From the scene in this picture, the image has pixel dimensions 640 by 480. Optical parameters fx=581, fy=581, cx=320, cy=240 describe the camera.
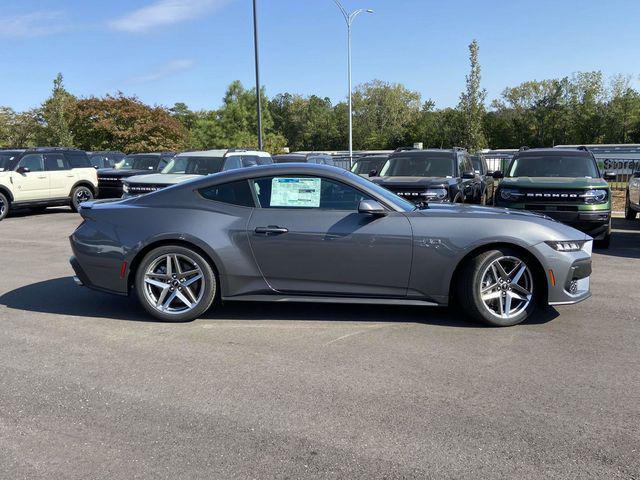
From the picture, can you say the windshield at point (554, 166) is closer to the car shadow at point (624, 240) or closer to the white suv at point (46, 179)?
the car shadow at point (624, 240)

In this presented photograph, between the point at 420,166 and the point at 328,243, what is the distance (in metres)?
7.37

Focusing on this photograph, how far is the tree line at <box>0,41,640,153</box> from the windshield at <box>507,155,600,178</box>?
18322 millimetres

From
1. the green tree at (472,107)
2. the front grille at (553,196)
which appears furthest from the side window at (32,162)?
the green tree at (472,107)

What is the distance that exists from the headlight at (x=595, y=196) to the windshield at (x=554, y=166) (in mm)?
1301

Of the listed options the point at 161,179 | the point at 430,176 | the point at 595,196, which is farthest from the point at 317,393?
the point at 161,179

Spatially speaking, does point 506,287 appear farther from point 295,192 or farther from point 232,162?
point 232,162

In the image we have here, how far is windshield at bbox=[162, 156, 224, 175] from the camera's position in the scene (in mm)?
14469

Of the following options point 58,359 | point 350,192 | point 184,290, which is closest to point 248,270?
point 184,290

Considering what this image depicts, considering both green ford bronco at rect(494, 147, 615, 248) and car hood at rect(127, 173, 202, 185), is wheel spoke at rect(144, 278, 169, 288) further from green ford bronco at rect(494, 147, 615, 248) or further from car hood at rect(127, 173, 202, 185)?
car hood at rect(127, 173, 202, 185)

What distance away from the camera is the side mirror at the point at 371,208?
5281mm

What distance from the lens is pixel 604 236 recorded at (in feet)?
32.4

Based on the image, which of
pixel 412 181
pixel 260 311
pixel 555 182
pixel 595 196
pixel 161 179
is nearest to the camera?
pixel 260 311

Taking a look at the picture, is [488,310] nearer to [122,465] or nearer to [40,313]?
[122,465]

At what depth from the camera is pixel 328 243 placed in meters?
5.34
